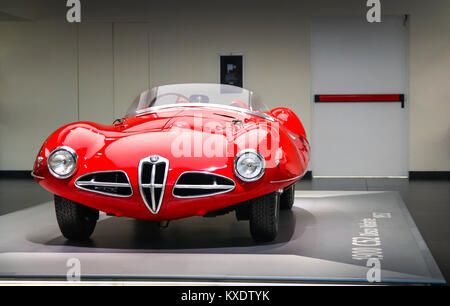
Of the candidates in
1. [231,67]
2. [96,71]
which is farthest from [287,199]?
[96,71]

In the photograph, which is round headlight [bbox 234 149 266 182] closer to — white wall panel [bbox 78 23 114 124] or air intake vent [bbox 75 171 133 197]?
air intake vent [bbox 75 171 133 197]

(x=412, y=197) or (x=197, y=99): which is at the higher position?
(x=197, y=99)

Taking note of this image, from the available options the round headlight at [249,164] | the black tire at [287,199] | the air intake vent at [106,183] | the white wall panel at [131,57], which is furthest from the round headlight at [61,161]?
the white wall panel at [131,57]

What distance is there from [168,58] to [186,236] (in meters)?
4.58

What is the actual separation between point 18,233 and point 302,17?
5.09 m

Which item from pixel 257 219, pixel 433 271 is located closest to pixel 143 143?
pixel 257 219

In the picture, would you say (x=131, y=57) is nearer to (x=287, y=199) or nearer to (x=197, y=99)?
(x=197, y=99)

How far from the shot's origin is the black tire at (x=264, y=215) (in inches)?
144

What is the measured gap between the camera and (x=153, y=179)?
342cm

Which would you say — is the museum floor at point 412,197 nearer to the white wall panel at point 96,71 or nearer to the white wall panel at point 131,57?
the white wall panel at point 96,71

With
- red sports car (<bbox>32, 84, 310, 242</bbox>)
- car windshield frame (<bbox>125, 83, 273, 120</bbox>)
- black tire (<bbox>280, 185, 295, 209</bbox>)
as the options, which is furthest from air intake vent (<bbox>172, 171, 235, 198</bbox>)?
black tire (<bbox>280, 185, 295, 209</bbox>)

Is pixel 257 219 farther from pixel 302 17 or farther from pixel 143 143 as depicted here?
pixel 302 17

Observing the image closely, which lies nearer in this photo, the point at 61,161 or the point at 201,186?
the point at 201,186
